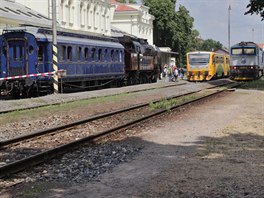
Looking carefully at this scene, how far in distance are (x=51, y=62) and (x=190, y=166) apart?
16.8 meters

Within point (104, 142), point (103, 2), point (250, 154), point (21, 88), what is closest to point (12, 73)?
point (21, 88)

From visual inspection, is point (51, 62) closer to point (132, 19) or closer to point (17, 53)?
point (17, 53)

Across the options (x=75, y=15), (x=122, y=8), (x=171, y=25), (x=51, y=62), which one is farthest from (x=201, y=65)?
(x=171, y=25)

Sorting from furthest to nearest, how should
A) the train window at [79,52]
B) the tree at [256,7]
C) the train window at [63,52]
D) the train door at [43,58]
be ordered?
the tree at [256,7] < the train window at [79,52] < the train window at [63,52] < the train door at [43,58]

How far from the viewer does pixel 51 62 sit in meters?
23.5

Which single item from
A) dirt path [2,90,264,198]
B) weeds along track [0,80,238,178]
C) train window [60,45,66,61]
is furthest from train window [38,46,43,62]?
dirt path [2,90,264,198]

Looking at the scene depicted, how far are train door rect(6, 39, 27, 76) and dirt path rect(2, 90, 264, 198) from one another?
451 inches

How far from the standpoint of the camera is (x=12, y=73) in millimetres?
22906

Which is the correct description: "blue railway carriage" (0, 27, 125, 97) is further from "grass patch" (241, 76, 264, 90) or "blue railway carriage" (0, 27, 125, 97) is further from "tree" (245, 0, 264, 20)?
"grass patch" (241, 76, 264, 90)

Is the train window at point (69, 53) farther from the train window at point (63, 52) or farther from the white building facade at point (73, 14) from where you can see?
the white building facade at point (73, 14)

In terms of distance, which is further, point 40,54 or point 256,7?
point 256,7

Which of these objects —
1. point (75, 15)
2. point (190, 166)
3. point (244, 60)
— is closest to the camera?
point (190, 166)

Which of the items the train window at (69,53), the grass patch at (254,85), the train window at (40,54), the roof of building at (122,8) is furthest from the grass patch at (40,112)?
the roof of building at (122,8)

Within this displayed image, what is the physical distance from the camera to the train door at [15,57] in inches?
893
